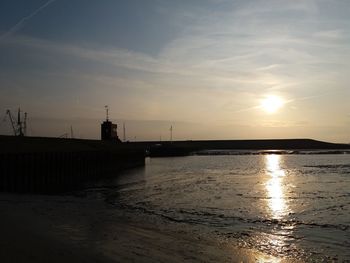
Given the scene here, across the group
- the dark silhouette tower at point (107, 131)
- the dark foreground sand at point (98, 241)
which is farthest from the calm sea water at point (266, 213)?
the dark silhouette tower at point (107, 131)

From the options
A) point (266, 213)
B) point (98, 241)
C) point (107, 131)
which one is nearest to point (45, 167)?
point (266, 213)

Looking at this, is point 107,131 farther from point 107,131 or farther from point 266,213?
point 266,213

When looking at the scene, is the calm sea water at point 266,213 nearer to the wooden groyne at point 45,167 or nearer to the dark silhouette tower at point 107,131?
the wooden groyne at point 45,167

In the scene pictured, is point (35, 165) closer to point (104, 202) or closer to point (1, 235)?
point (104, 202)

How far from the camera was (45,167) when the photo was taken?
4128cm

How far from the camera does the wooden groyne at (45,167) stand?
3575 centimetres

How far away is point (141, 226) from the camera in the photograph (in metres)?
18.7

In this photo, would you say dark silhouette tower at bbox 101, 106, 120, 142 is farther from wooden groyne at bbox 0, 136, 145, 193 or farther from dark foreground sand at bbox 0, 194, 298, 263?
dark foreground sand at bbox 0, 194, 298, 263

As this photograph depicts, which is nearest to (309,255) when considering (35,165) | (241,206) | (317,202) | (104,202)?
(241,206)

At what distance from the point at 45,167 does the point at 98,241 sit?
2796 cm

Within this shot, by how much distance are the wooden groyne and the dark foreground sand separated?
1506 cm

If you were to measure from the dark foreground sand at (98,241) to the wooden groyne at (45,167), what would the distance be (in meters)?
15.1

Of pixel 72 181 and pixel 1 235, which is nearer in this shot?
pixel 1 235

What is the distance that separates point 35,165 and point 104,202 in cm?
1328
